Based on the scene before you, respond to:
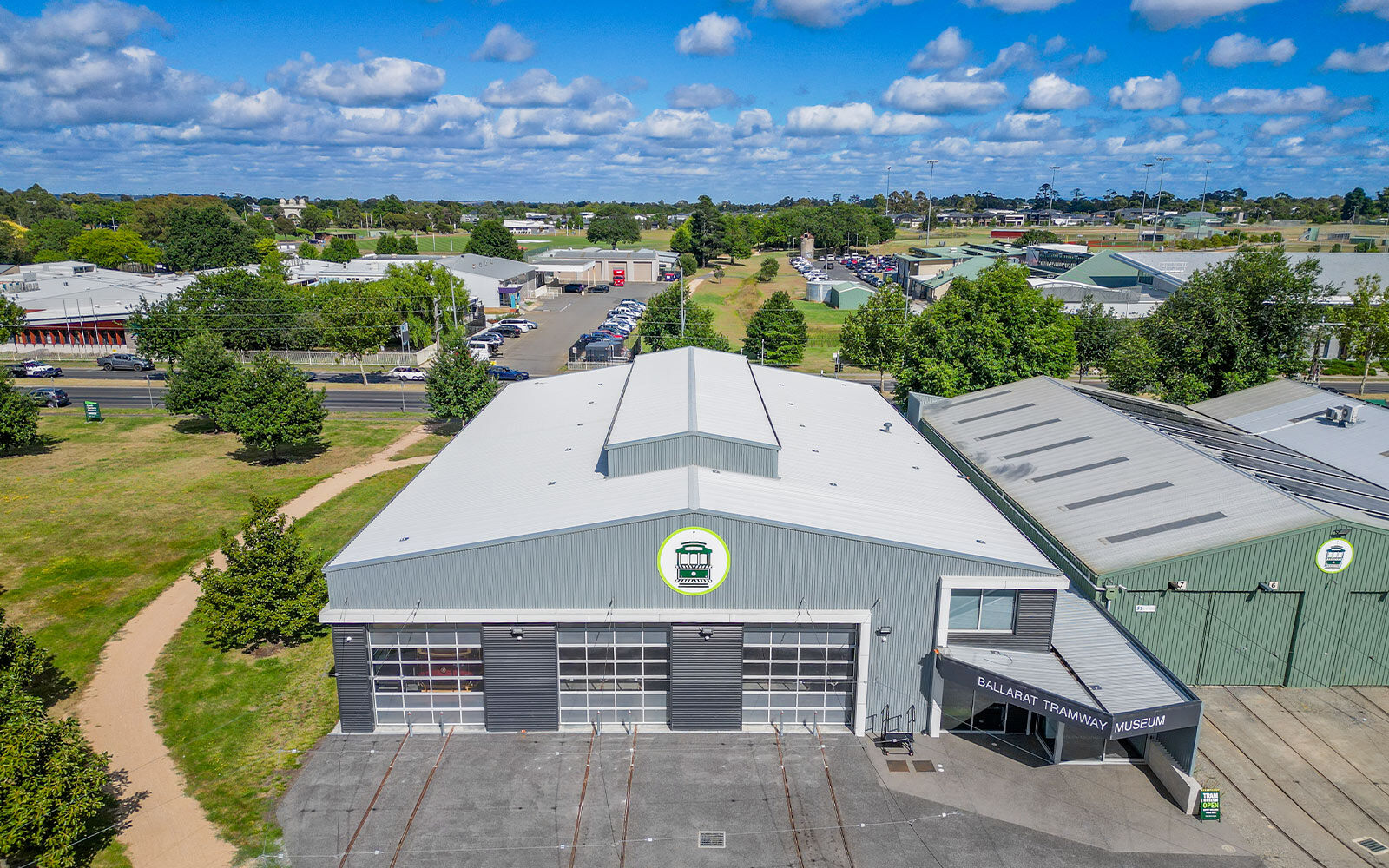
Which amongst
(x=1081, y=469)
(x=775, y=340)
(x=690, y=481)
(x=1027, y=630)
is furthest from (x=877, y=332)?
(x=1027, y=630)

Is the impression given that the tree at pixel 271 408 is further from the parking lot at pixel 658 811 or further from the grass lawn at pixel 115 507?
the parking lot at pixel 658 811

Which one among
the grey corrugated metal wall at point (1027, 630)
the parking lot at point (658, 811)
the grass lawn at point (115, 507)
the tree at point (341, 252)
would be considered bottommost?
the parking lot at point (658, 811)

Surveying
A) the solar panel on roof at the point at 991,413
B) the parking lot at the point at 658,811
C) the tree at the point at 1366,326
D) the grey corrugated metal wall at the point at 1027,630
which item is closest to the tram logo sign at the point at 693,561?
the parking lot at the point at 658,811

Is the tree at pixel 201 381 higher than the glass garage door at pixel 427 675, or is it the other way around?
the tree at pixel 201 381

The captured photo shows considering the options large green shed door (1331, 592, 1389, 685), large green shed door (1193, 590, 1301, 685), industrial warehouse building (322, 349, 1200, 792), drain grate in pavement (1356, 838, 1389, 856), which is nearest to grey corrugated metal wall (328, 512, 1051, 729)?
industrial warehouse building (322, 349, 1200, 792)

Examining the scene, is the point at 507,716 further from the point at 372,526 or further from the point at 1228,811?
the point at 1228,811
